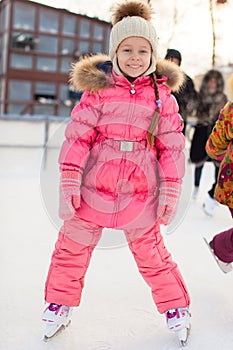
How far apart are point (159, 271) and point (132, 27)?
2.50 ft

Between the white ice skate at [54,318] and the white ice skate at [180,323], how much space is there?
1.05 ft

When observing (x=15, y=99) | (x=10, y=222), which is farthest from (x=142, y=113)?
(x=15, y=99)

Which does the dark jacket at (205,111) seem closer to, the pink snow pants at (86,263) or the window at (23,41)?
the pink snow pants at (86,263)

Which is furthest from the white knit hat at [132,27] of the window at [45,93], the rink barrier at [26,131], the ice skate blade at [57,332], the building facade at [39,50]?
the window at [45,93]

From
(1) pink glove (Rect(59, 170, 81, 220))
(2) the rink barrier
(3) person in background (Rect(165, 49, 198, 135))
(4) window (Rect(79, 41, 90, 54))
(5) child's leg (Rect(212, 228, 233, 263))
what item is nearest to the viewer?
(1) pink glove (Rect(59, 170, 81, 220))

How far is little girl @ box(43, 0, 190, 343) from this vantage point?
1613 millimetres

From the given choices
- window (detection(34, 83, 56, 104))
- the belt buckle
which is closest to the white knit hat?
the belt buckle

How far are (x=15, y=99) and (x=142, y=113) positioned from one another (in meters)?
15.2

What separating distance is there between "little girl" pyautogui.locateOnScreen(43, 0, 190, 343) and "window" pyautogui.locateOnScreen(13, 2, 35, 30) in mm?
14918

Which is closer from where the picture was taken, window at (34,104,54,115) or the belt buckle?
the belt buckle

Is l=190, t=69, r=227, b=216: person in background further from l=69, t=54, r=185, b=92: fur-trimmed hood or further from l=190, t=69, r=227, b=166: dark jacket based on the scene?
l=69, t=54, r=185, b=92: fur-trimmed hood

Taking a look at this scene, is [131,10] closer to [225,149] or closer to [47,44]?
[225,149]

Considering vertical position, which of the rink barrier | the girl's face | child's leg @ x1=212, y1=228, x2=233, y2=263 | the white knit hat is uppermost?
the white knit hat

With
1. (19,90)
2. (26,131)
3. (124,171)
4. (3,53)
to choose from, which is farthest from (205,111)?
(3,53)
